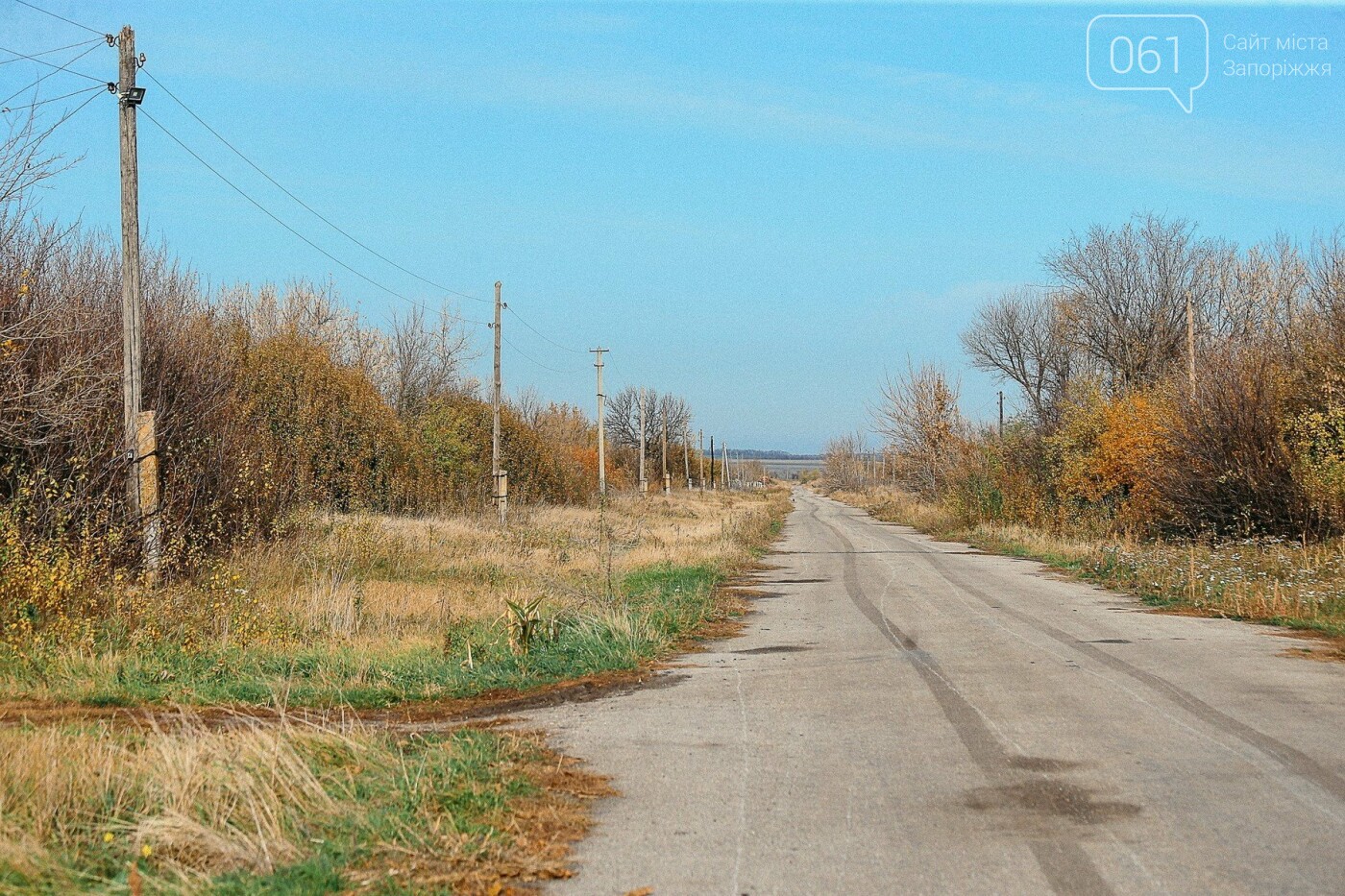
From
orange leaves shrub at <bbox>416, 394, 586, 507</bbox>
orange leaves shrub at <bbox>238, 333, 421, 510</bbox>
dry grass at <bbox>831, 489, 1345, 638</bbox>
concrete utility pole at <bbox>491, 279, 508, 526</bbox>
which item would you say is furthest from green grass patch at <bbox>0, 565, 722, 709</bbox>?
orange leaves shrub at <bbox>416, 394, 586, 507</bbox>

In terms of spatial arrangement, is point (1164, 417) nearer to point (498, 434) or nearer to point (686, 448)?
point (498, 434)

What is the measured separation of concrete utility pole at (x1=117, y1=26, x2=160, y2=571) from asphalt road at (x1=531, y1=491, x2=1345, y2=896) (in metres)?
7.89

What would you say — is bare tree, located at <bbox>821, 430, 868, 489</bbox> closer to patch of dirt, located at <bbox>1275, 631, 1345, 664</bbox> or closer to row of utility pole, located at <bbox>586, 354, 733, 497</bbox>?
row of utility pole, located at <bbox>586, 354, 733, 497</bbox>

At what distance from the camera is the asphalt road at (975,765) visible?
513 centimetres

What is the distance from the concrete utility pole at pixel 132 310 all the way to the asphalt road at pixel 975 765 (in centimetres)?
789

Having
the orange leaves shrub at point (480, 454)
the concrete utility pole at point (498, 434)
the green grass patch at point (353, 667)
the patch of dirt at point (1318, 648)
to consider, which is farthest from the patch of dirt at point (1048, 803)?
the orange leaves shrub at point (480, 454)

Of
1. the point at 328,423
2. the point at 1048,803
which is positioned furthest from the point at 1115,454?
the point at 1048,803

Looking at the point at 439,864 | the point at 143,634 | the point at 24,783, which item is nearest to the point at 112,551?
the point at 143,634

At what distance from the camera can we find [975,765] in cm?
702

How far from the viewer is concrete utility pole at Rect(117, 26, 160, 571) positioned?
14.5 meters

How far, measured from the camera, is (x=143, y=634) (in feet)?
38.9

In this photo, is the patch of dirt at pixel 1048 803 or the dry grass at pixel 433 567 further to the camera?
the dry grass at pixel 433 567

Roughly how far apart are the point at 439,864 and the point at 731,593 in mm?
13710

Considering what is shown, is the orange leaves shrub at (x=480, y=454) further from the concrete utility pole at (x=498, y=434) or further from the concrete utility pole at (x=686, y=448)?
the concrete utility pole at (x=686, y=448)
